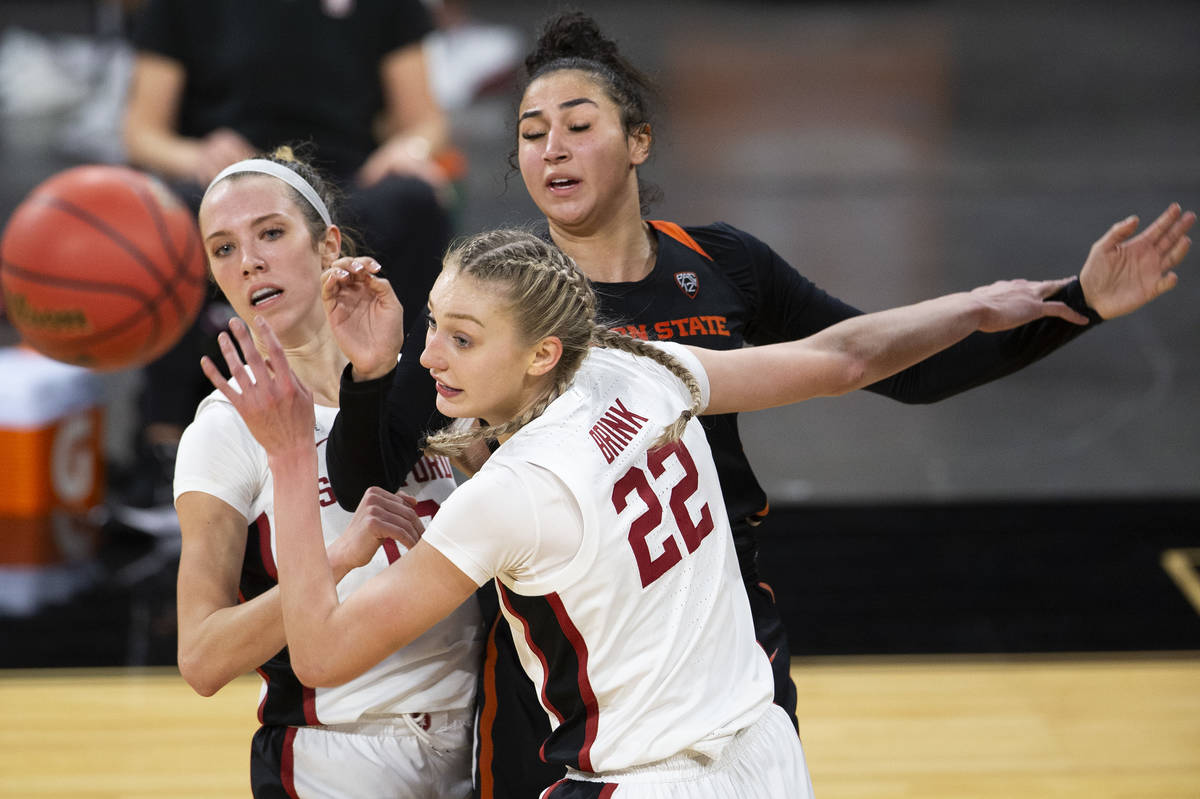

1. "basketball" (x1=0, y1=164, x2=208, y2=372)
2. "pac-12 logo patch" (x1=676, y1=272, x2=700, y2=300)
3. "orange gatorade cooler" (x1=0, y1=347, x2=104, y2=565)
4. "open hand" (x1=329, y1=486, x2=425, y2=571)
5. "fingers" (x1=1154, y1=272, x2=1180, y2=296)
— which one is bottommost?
"orange gatorade cooler" (x1=0, y1=347, x2=104, y2=565)

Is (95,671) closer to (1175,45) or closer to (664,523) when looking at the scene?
(664,523)

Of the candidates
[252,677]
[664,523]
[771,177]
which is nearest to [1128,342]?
[771,177]

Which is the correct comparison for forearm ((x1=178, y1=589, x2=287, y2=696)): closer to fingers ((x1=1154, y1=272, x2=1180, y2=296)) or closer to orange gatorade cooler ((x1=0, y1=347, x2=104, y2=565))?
fingers ((x1=1154, y1=272, x2=1180, y2=296))

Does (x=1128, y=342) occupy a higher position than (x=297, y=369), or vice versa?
(x=297, y=369)

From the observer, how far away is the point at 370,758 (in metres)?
2.38

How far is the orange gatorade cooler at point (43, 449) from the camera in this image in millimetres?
5195

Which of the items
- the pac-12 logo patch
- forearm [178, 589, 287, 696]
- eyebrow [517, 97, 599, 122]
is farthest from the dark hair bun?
forearm [178, 589, 287, 696]

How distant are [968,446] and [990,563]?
1.25 metres

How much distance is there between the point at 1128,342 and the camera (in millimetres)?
7590

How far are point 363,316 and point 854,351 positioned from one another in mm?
841

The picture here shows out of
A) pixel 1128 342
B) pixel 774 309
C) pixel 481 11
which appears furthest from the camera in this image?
pixel 481 11

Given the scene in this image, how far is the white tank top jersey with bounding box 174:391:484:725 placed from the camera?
2.24m

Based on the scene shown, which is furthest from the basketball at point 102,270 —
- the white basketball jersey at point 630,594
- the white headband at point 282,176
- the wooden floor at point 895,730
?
the white basketball jersey at point 630,594

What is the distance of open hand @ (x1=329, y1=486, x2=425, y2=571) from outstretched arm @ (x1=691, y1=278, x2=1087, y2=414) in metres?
0.52
